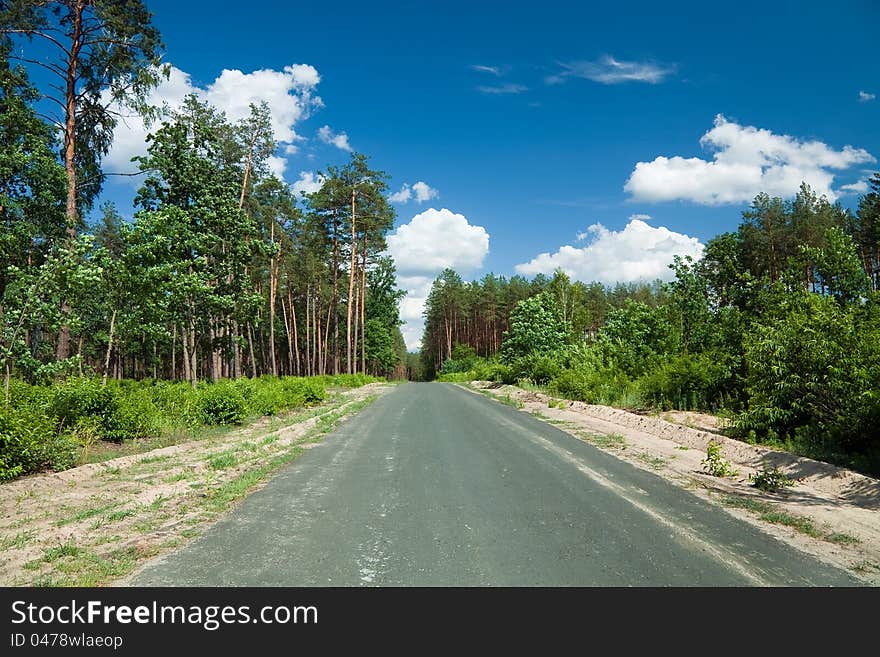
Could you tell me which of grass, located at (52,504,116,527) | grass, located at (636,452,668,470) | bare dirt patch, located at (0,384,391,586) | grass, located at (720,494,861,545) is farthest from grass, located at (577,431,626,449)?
grass, located at (52,504,116,527)

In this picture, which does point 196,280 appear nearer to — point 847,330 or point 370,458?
point 370,458

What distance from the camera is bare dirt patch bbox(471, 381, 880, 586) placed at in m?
4.96

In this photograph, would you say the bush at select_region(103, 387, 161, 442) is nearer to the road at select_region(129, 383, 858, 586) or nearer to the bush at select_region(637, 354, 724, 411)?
the road at select_region(129, 383, 858, 586)

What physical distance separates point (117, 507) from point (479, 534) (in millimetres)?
4732

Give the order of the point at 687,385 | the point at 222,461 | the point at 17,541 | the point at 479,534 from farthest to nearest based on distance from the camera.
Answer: the point at 687,385 < the point at 222,461 < the point at 479,534 < the point at 17,541

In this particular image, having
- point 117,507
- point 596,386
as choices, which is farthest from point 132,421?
point 596,386

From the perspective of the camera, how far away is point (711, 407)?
15.0 m

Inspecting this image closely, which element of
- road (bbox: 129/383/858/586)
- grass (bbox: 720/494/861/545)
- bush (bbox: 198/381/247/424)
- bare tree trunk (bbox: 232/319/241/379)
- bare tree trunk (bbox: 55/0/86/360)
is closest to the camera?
road (bbox: 129/383/858/586)

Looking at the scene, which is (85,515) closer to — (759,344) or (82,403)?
(82,403)

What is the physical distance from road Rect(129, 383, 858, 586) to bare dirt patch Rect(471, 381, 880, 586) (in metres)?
0.41

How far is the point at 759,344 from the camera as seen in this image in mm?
10188

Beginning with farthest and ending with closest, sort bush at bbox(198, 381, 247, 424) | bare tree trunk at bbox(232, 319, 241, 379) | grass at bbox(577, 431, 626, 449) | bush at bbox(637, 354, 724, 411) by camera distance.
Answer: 1. bare tree trunk at bbox(232, 319, 241, 379)
2. bush at bbox(637, 354, 724, 411)
3. bush at bbox(198, 381, 247, 424)
4. grass at bbox(577, 431, 626, 449)
